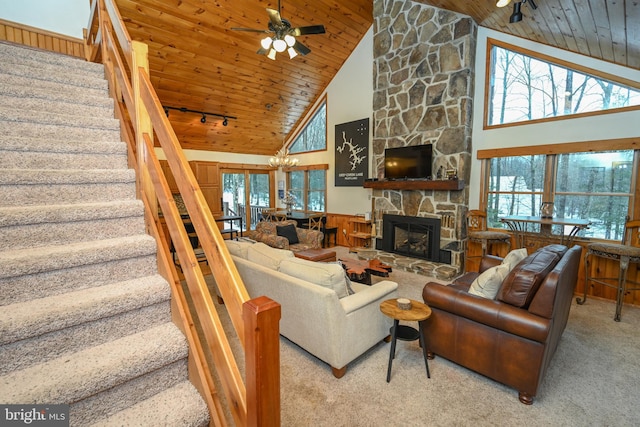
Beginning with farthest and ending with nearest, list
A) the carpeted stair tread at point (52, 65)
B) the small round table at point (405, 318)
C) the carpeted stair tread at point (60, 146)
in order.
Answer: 1. the carpeted stair tread at point (52, 65)
2. the small round table at point (405, 318)
3. the carpeted stair tread at point (60, 146)

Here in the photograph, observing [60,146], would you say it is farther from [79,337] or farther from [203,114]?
[203,114]

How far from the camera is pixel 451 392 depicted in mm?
2146

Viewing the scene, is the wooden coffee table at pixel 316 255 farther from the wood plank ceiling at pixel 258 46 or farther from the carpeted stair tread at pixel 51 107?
the wood plank ceiling at pixel 258 46

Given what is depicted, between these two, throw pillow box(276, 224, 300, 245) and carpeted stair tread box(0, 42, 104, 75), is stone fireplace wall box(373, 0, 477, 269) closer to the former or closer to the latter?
throw pillow box(276, 224, 300, 245)

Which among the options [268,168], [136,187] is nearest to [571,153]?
[136,187]

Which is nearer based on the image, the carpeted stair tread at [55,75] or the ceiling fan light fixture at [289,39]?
the carpeted stair tread at [55,75]

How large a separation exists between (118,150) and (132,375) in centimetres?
165

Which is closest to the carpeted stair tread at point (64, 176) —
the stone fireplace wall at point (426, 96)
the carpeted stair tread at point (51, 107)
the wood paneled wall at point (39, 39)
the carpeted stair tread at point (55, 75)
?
the carpeted stair tread at point (51, 107)

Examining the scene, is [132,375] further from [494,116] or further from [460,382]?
[494,116]

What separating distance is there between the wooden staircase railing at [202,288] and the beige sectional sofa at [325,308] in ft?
3.21

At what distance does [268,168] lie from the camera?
8.97 metres

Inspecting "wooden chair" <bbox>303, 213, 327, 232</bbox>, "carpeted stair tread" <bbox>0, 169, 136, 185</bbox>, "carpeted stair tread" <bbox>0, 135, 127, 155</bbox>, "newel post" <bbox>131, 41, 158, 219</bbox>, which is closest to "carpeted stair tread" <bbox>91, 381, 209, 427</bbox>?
"newel post" <bbox>131, 41, 158, 219</bbox>

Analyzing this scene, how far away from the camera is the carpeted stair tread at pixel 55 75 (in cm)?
236

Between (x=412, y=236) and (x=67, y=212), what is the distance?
516 cm
